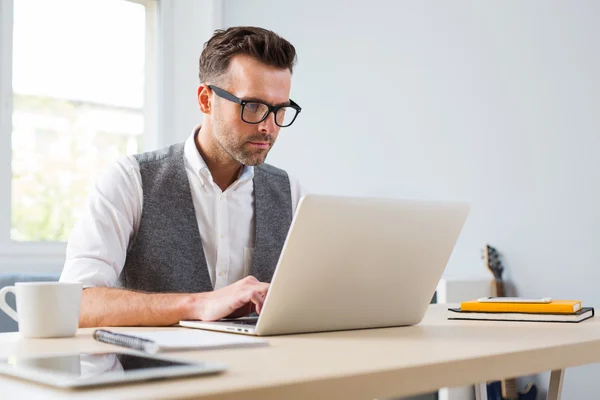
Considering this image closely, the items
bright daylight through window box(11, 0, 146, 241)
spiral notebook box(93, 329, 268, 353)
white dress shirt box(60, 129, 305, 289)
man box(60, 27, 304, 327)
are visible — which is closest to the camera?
spiral notebook box(93, 329, 268, 353)

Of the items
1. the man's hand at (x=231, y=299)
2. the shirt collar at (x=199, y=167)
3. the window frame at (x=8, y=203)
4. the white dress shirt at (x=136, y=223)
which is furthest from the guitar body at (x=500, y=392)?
the window frame at (x=8, y=203)

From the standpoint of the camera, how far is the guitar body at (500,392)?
9.02ft

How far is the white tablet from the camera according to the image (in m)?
0.62

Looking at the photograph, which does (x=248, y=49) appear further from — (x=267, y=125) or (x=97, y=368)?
(x=97, y=368)

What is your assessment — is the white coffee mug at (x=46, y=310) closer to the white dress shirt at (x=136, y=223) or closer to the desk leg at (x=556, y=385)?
the white dress shirt at (x=136, y=223)

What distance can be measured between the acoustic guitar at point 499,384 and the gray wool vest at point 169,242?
4.18 feet

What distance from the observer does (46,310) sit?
1049 millimetres

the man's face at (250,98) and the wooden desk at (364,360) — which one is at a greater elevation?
the man's face at (250,98)

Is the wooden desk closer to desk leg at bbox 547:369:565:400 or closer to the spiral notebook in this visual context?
the spiral notebook

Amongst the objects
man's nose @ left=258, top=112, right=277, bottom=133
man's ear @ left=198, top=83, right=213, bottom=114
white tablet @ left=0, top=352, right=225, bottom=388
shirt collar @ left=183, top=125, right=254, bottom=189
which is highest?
man's ear @ left=198, top=83, right=213, bottom=114

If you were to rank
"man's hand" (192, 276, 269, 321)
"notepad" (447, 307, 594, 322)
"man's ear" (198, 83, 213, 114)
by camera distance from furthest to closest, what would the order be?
"man's ear" (198, 83, 213, 114)
"notepad" (447, 307, 594, 322)
"man's hand" (192, 276, 269, 321)

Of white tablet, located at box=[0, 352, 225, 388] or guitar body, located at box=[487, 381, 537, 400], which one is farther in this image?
guitar body, located at box=[487, 381, 537, 400]

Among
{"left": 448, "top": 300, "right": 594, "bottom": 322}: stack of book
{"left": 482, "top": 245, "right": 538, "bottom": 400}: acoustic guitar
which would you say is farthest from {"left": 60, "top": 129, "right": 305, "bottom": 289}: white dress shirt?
{"left": 482, "top": 245, "right": 538, "bottom": 400}: acoustic guitar

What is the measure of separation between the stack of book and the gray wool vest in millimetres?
524
